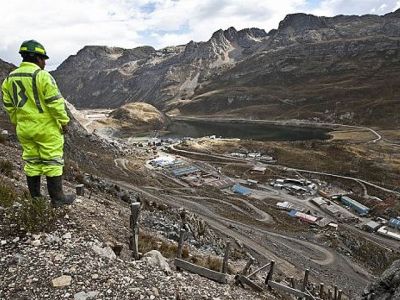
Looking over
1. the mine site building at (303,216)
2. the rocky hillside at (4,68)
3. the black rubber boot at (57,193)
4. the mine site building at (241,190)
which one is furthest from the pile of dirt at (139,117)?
the black rubber boot at (57,193)

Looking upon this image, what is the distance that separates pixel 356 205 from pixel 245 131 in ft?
311

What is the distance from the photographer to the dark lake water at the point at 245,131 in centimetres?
13812

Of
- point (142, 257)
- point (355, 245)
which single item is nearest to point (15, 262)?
point (142, 257)

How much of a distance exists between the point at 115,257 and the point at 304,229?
1824 inches

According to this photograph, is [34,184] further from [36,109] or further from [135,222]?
[135,222]

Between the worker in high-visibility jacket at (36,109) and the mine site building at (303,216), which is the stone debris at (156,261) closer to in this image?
the worker in high-visibility jacket at (36,109)

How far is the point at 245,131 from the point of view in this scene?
15488 centimetres

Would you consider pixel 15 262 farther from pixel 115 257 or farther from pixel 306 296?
pixel 306 296

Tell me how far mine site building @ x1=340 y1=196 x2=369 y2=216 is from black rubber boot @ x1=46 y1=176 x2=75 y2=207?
193ft

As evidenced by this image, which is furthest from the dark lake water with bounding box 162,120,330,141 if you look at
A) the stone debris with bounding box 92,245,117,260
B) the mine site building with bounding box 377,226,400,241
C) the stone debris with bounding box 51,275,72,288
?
the stone debris with bounding box 51,275,72,288

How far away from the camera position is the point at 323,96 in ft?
590

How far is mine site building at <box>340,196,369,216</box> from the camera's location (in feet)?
196

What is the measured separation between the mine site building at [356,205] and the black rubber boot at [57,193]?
5890cm

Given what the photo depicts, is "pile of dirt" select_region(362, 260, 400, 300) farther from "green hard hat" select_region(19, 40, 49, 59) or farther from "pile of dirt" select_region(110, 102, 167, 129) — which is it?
"pile of dirt" select_region(110, 102, 167, 129)
